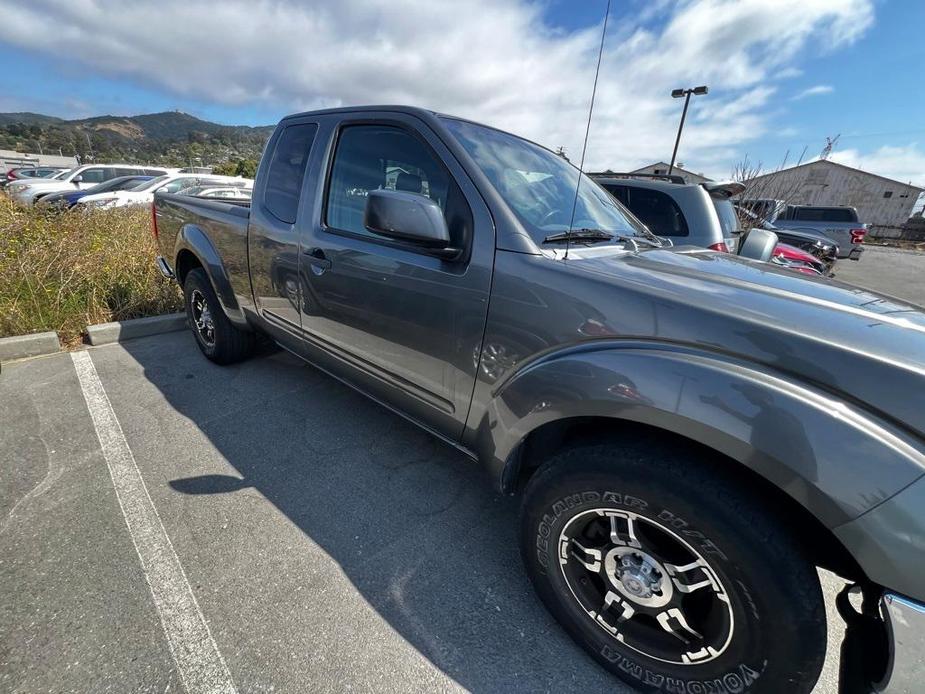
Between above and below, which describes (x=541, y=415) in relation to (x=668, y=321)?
below

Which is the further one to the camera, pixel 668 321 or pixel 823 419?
pixel 668 321

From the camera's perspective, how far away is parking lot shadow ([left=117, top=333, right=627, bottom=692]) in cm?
159

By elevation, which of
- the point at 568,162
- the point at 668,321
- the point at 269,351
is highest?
the point at 568,162

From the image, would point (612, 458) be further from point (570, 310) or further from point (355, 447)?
point (355, 447)

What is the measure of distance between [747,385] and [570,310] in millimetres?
545

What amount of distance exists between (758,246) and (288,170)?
10.7 feet

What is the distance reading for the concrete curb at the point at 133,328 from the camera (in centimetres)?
426

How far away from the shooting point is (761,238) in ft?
10.0

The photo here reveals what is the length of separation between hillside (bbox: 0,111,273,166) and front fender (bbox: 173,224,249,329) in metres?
46.3

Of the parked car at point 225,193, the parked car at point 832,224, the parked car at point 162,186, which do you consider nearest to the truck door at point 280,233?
the parked car at point 225,193

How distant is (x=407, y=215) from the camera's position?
1.57 m

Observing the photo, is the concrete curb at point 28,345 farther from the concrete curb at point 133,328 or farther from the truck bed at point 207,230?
the truck bed at point 207,230

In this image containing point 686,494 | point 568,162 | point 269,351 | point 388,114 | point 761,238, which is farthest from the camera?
point 269,351

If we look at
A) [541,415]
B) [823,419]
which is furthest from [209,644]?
[823,419]
